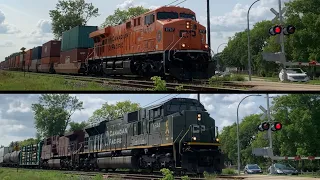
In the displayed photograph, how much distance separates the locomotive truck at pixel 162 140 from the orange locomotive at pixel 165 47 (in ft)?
4.34

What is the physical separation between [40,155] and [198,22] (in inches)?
528

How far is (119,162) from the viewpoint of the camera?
14195mm

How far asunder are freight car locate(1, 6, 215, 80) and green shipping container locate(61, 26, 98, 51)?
1.56m

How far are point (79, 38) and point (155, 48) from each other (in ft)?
26.7

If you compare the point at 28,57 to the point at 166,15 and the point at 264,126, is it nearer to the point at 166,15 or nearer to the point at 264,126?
the point at 166,15

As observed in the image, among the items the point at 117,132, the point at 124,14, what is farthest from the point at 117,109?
the point at 117,132

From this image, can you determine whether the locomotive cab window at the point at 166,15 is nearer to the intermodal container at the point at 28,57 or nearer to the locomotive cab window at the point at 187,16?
the locomotive cab window at the point at 187,16

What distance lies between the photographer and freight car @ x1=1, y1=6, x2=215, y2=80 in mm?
13327

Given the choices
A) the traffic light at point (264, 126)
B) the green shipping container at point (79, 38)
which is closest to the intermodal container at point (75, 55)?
the green shipping container at point (79, 38)

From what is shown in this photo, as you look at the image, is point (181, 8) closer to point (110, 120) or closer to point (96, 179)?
point (110, 120)

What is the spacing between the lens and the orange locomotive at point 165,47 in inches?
521

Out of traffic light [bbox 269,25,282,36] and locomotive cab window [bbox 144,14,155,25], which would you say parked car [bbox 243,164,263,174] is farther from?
locomotive cab window [bbox 144,14,155,25]

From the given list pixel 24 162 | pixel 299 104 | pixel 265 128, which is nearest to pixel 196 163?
pixel 265 128

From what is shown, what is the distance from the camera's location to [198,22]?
1465 cm
